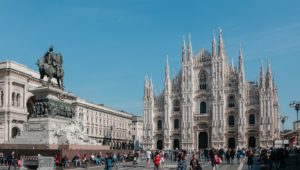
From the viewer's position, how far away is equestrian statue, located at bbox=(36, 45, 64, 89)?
3097 cm

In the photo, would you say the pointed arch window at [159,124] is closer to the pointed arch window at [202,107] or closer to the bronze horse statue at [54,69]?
the pointed arch window at [202,107]

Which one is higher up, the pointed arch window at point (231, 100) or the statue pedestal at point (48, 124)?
the pointed arch window at point (231, 100)

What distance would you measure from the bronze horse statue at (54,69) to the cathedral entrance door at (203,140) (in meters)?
50.0

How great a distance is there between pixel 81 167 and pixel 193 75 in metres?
55.8

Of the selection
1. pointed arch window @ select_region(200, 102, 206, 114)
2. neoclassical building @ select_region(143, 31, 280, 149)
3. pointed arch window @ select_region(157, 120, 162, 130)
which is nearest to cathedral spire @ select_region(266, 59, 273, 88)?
neoclassical building @ select_region(143, 31, 280, 149)

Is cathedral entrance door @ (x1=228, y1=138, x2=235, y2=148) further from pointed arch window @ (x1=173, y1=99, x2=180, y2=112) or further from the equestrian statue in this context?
the equestrian statue

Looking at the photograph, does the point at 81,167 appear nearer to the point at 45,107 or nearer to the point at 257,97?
the point at 45,107

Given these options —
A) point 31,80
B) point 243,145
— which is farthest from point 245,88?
point 31,80

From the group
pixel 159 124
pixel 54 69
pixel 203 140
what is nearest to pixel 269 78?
pixel 203 140

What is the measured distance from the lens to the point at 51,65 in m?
31.7

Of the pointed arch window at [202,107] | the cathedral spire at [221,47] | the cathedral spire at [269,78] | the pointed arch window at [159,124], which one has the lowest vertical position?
the pointed arch window at [159,124]

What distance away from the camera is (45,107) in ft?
98.0

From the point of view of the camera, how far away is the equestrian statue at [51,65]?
31.0 metres

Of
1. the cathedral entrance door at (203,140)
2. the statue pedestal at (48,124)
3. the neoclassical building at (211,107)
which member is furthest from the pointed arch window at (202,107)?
the statue pedestal at (48,124)
